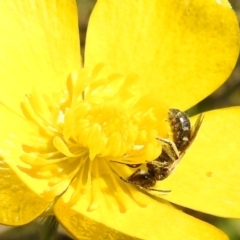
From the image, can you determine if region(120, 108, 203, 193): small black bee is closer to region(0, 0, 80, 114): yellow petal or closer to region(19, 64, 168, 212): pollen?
region(19, 64, 168, 212): pollen

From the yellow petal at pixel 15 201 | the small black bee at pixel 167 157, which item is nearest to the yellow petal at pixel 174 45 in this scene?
the small black bee at pixel 167 157

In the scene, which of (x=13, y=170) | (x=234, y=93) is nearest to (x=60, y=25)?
(x=13, y=170)

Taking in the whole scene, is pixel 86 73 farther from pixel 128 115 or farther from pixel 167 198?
pixel 167 198

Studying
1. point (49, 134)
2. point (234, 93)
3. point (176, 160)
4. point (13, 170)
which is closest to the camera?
point (13, 170)

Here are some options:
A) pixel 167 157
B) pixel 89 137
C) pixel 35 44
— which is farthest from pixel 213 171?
pixel 35 44

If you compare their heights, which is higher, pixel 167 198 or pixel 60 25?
pixel 60 25

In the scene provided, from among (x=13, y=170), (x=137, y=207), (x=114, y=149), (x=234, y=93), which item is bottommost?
(x=234, y=93)

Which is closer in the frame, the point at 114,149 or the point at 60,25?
the point at 114,149
